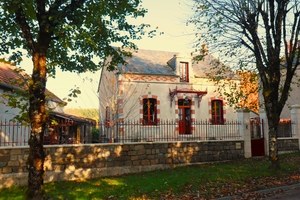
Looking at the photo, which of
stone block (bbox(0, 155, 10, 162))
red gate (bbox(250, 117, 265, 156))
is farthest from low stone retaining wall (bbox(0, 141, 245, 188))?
red gate (bbox(250, 117, 265, 156))

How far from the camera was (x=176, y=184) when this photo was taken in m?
8.62

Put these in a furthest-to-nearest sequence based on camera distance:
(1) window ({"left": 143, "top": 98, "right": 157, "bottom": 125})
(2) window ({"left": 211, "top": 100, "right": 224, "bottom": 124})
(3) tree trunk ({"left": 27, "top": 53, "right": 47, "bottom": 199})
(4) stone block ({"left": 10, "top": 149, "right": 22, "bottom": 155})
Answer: (2) window ({"left": 211, "top": 100, "right": 224, "bottom": 124}), (1) window ({"left": 143, "top": 98, "right": 157, "bottom": 125}), (4) stone block ({"left": 10, "top": 149, "right": 22, "bottom": 155}), (3) tree trunk ({"left": 27, "top": 53, "right": 47, "bottom": 199})

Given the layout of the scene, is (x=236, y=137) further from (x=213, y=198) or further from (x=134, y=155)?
(x=213, y=198)

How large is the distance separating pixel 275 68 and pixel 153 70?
32.6ft

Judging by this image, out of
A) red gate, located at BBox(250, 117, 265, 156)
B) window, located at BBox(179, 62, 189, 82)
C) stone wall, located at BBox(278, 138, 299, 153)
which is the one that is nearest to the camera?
red gate, located at BBox(250, 117, 265, 156)

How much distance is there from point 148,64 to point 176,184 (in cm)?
1243

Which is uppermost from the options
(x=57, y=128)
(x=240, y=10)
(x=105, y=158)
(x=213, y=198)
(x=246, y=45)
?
(x=240, y=10)

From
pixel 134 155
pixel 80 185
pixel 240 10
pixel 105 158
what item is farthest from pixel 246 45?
pixel 80 185

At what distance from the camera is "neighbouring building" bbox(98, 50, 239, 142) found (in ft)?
59.4

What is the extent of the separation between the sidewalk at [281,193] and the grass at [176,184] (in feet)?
1.08

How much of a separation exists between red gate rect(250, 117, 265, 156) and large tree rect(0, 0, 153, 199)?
8055 mm

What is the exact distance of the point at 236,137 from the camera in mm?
13625

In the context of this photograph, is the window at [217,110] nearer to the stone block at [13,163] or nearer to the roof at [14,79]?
the roof at [14,79]

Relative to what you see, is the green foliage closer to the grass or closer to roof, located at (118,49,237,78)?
the grass
